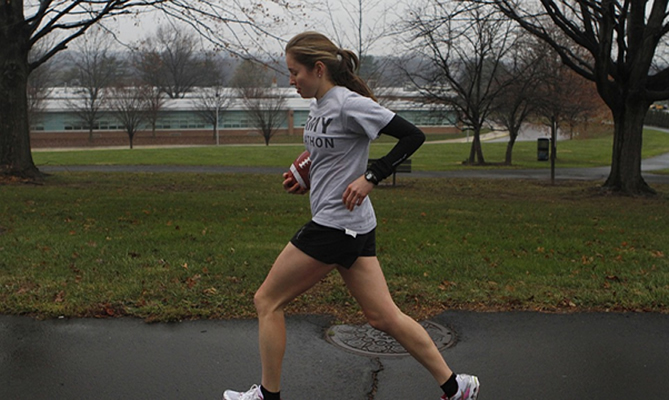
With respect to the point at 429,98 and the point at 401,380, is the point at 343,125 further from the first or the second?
the point at 429,98

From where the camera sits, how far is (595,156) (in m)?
A: 40.9

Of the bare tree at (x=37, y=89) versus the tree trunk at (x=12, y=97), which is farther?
the bare tree at (x=37, y=89)

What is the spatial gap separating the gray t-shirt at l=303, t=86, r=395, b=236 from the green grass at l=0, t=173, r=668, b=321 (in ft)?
7.05

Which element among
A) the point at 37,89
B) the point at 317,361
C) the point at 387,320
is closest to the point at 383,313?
the point at 387,320

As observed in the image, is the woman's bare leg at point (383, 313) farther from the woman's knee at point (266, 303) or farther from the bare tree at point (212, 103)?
the bare tree at point (212, 103)

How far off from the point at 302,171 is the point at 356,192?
464 millimetres

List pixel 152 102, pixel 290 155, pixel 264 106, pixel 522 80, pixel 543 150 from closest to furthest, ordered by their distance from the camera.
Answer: pixel 522 80 → pixel 543 150 → pixel 290 155 → pixel 152 102 → pixel 264 106

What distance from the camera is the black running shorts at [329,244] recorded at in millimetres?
3168

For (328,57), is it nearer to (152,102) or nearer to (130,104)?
(130,104)

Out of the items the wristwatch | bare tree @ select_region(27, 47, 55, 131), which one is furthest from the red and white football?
bare tree @ select_region(27, 47, 55, 131)

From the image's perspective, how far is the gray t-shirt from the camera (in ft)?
10.2

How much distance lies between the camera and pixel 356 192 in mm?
3045

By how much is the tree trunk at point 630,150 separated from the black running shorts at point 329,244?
14.6 m

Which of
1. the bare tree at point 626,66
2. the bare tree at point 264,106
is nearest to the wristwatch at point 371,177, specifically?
the bare tree at point 626,66
